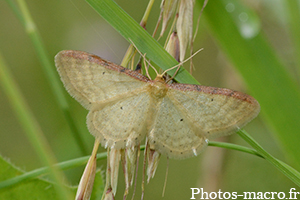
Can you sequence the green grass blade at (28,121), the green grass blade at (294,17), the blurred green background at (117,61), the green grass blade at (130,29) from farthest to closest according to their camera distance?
the blurred green background at (117,61) < the green grass blade at (294,17) < the green grass blade at (130,29) < the green grass blade at (28,121)

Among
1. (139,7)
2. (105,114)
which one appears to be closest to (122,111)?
(105,114)

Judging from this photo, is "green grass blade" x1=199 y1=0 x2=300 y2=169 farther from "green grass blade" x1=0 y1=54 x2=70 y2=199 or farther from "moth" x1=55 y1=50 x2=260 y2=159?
"green grass blade" x1=0 y1=54 x2=70 y2=199

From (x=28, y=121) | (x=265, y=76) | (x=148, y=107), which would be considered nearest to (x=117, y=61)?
(x=148, y=107)

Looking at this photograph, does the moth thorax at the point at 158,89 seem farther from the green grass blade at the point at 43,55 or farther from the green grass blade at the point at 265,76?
the green grass blade at the point at 43,55

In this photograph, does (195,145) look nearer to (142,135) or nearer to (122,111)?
(142,135)

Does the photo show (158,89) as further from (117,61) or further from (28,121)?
(117,61)

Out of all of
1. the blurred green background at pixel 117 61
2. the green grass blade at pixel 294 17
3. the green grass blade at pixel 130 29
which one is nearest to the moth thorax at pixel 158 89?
the green grass blade at pixel 130 29
